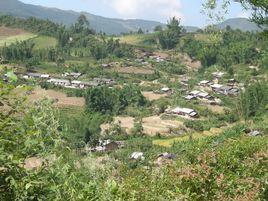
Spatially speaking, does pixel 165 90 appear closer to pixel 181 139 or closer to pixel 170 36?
pixel 181 139

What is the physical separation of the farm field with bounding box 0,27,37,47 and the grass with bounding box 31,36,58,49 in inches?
102

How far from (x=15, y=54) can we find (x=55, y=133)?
95.7m

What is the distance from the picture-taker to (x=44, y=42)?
115938 millimetres

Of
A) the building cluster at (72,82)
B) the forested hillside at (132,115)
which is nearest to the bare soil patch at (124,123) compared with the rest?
the forested hillside at (132,115)

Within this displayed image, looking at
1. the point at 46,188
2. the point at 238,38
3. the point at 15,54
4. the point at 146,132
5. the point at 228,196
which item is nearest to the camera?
the point at 46,188

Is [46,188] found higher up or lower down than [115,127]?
higher up

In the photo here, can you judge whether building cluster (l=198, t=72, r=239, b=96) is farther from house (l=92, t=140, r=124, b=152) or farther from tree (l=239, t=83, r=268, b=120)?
house (l=92, t=140, r=124, b=152)

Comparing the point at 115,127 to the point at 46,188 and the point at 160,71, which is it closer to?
the point at 160,71

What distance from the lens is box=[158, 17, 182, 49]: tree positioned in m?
119

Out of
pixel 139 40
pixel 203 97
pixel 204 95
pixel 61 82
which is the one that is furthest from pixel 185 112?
pixel 139 40

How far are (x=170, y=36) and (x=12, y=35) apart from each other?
4263cm

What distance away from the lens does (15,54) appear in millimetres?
95688

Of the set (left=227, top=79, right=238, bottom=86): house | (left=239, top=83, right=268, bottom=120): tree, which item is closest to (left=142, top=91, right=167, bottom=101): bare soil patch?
(left=227, top=79, right=238, bottom=86): house

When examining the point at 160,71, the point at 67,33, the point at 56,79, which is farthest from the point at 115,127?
the point at 67,33
